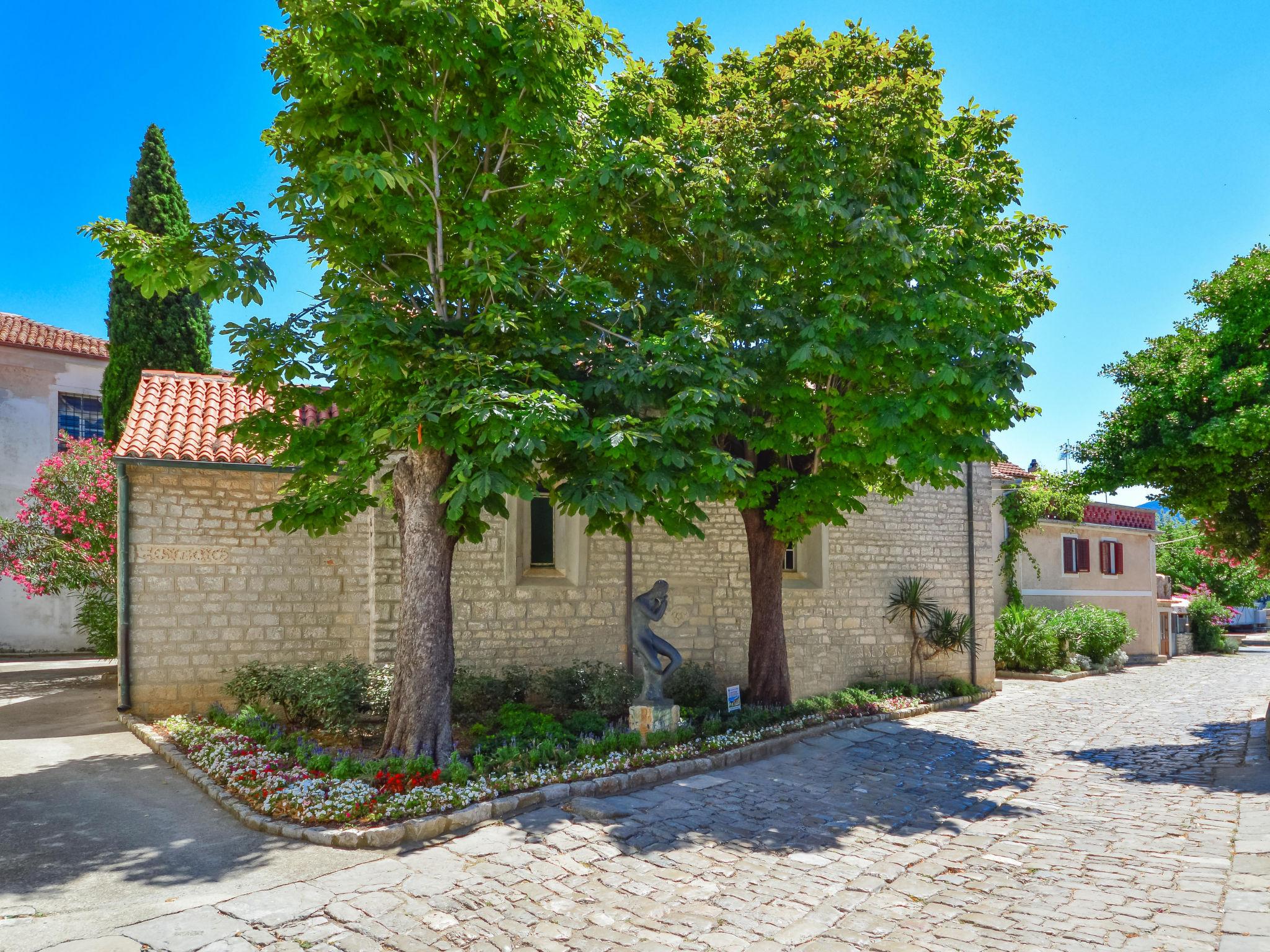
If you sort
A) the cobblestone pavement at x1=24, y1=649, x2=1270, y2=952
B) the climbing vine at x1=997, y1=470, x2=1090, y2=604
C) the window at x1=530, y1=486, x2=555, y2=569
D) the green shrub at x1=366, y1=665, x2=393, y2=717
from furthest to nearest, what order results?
the climbing vine at x1=997, y1=470, x2=1090, y2=604, the window at x1=530, y1=486, x2=555, y2=569, the green shrub at x1=366, y1=665, x2=393, y2=717, the cobblestone pavement at x1=24, y1=649, x2=1270, y2=952

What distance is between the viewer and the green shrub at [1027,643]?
2048cm

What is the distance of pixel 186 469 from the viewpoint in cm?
1157

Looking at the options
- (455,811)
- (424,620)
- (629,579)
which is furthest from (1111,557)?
(455,811)

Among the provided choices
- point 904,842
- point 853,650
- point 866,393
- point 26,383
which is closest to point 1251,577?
point 853,650

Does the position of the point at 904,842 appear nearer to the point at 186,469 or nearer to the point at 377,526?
the point at 377,526

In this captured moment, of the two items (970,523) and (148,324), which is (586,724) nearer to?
(970,523)

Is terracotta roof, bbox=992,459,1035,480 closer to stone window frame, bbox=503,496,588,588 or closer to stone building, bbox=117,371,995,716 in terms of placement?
stone building, bbox=117,371,995,716

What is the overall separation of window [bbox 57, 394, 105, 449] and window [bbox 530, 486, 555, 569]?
50.1 feet

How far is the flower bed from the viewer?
7191mm

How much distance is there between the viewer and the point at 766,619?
1270cm

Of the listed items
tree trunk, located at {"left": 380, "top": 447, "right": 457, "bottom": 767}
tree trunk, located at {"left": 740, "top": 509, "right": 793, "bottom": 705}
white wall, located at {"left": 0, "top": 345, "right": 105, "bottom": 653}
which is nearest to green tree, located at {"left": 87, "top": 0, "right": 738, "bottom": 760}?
tree trunk, located at {"left": 380, "top": 447, "right": 457, "bottom": 767}

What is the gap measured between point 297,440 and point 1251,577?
38.5 m

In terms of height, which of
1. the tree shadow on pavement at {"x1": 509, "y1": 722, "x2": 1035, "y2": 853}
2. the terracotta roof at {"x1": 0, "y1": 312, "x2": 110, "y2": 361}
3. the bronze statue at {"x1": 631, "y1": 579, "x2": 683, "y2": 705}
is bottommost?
the tree shadow on pavement at {"x1": 509, "y1": 722, "x2": 1035, "y2": 853}

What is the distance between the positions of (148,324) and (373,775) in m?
13.1
